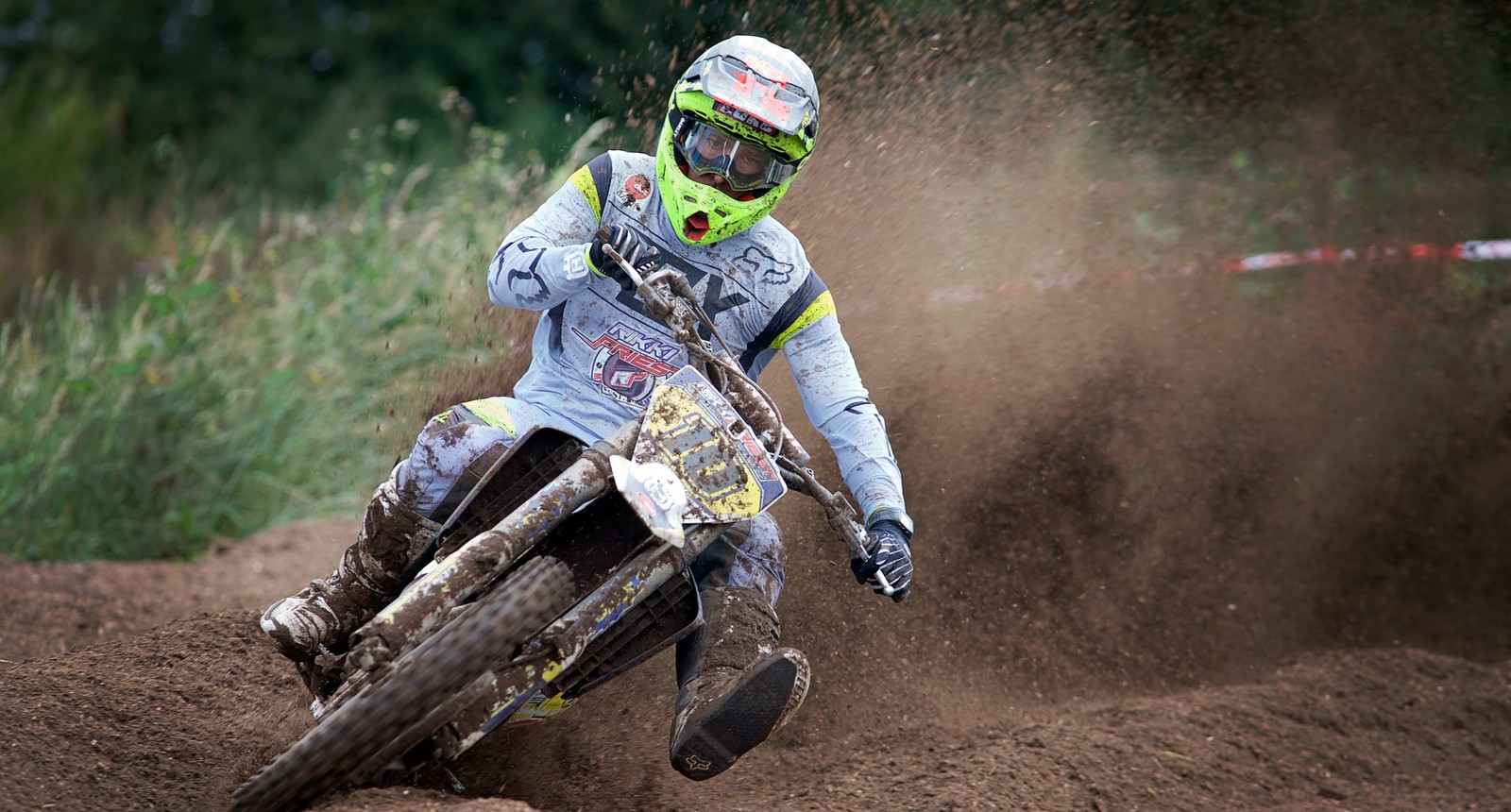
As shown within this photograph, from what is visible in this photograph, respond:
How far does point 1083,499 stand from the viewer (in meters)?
6.52

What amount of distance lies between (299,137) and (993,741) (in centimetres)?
1574

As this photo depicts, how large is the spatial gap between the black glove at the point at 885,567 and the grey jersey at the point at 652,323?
7.4 inches

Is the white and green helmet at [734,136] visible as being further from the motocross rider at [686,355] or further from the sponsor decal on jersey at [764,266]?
the sponsor decal on jersey at [764,266]

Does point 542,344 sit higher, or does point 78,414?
point 542,344

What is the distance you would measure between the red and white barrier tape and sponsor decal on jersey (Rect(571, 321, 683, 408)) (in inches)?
130

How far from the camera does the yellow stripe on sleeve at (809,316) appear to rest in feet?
14.5

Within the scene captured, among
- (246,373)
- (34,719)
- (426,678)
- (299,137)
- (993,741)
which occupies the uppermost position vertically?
(426,678)

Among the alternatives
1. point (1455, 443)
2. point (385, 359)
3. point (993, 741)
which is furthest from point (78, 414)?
point (1455, 443)

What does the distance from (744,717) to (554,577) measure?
687mm

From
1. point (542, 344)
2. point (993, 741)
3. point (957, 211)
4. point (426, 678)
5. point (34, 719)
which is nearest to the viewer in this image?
point (426, 678)

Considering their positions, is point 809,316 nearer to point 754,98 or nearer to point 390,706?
point 754,98

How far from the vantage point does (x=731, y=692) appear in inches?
140

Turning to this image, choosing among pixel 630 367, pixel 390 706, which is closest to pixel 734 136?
pixel 630 367

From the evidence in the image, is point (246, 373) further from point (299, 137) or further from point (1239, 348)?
point (299, 137)
